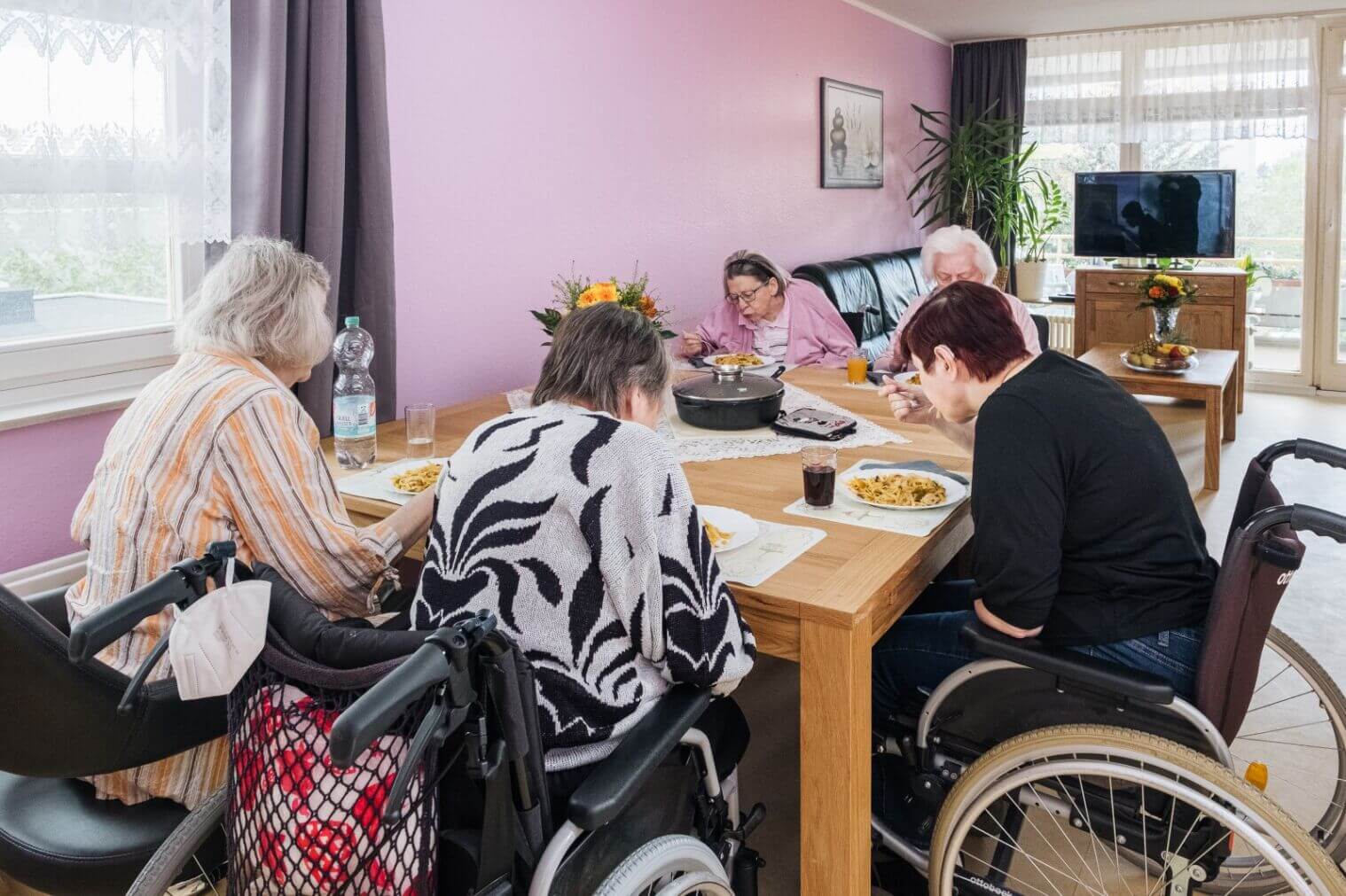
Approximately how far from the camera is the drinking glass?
238cm

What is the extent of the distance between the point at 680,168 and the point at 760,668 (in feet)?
7.65

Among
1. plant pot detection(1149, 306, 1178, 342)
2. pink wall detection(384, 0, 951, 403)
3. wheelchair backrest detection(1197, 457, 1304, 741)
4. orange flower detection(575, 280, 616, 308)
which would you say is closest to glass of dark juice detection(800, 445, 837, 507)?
wheelchair backrest detection(1197, 457, 1304, 741)

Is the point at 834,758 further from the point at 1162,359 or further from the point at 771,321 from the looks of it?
the point at 1162,359

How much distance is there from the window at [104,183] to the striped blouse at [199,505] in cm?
78

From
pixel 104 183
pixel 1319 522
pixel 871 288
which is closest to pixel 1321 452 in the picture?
pixel 1319 522

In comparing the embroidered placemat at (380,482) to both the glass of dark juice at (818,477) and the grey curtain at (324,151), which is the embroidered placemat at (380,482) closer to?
the grey curtain at (324,151)

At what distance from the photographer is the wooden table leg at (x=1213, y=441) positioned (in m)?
4.71

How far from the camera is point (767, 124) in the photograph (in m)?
5.11

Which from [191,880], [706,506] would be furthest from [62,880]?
[706,506]

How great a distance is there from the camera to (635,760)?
1.26 m

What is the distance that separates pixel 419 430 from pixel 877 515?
1.09 m

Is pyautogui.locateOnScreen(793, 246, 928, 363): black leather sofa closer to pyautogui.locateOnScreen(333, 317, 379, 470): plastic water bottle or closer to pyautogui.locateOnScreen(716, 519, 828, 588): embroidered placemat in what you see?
pyautogui.locateOnScreen(333, 317, 379, 470): plastic water bottle

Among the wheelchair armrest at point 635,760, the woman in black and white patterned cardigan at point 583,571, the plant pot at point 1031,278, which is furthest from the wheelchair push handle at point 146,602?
the plant pot at point 1031,278

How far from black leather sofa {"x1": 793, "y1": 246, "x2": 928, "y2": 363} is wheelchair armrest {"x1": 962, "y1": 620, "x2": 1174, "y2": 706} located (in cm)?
306
